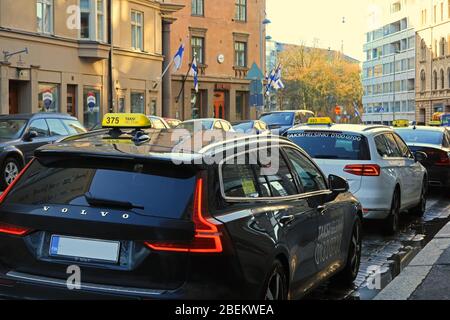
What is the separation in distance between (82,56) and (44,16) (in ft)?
9.22

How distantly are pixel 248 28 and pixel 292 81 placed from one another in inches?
1919

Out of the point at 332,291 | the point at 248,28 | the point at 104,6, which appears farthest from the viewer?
the point at 248,28

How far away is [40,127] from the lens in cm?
1520

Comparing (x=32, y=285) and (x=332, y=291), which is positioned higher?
(x=32, y=285)

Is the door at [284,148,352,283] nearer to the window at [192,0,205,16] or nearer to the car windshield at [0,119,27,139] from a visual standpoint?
the car windshield at [0,119,27,139]

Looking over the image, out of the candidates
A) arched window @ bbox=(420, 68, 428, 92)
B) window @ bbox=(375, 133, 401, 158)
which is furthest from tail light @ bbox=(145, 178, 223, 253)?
arched window @ bbox=(420, 68, 428, 92)

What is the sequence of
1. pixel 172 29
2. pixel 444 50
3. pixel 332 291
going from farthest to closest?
1. pixel 444 50
2. pixel 172 29
3. pixel 332 291

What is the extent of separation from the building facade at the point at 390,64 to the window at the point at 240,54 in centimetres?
6358

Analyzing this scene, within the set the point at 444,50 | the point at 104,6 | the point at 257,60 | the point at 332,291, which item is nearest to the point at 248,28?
the point at 257,60

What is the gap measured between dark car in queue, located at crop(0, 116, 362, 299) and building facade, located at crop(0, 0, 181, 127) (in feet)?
70.3

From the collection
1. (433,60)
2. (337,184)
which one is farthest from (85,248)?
(433,60)

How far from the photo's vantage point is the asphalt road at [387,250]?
21.4ft

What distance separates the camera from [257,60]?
1987 inches
